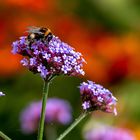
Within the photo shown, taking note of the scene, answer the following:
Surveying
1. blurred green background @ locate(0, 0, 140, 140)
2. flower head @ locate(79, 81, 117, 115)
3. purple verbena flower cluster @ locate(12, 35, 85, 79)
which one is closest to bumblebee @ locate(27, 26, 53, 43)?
purple verbena flower cluster @ locate(12, 35, 85, 79)

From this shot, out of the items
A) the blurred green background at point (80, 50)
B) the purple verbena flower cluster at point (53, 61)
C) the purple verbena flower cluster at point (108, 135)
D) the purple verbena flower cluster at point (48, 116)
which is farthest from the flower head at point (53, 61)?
the blurred green background at point (80, 50)

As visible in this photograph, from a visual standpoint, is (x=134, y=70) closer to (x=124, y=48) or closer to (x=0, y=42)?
(x=124, y=48)

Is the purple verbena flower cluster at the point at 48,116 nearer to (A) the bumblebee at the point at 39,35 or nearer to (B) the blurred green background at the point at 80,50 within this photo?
(B) the blurred green background at the point at 80,50

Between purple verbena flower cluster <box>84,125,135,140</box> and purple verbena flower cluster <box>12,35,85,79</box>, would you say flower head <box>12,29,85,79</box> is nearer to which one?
purple verbena flower cluster <box>12,35,85,79</box>

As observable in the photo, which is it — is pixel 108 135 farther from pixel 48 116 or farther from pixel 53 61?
pixel 53 61

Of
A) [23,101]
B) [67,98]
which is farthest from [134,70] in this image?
[23,101]
